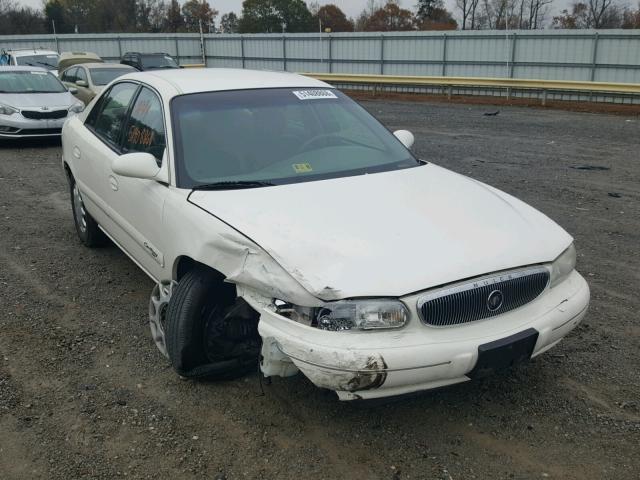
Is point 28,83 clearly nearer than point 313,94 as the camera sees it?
No

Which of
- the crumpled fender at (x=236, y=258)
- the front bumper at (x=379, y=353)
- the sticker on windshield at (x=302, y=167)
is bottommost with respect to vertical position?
the front bumper at (x=379, y=353)

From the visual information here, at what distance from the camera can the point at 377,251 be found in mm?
2971

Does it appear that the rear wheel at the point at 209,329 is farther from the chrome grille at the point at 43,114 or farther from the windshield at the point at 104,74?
the windshield at the point at 104,74

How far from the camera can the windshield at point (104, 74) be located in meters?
14.9

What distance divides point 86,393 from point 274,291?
4.66 ft

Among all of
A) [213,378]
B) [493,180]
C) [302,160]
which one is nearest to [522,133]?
[493,180]

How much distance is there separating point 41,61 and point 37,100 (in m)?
10.3

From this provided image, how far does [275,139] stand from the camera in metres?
4.10

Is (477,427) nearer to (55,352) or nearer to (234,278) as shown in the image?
(234,278)

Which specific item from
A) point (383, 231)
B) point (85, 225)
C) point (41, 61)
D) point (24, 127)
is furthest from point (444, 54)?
point (383, 231)

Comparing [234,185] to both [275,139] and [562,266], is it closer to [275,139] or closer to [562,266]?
[275,139]

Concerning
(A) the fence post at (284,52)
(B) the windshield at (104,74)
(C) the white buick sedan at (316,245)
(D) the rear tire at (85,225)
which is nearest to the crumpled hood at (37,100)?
(B) the windshield at (104,74)

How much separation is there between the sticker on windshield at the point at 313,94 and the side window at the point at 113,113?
126 centimetres

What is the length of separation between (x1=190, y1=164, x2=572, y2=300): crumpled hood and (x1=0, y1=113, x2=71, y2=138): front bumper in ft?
31.7
